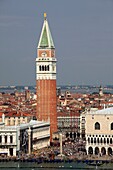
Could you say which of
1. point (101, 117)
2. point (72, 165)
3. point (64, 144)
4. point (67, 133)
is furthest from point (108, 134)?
point (67, 133)

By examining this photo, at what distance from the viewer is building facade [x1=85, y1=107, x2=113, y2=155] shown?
122 feet

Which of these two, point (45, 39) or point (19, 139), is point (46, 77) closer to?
point (45, 39)

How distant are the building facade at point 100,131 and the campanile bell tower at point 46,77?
21.0 ft

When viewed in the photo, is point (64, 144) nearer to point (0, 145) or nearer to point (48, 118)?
point (48, 118)

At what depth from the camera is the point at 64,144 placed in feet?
142

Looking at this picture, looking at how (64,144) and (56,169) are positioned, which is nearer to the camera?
(56,169)

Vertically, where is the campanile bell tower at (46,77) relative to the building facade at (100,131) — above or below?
above

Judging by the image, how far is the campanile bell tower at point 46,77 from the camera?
43625 millimetres

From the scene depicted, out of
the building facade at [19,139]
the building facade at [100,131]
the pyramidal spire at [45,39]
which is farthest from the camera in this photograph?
the pyramidal spire at [45,39]

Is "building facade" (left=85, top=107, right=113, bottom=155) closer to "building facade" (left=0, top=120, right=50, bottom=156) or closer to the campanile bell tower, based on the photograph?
"building facade" (left=0, top=120, right=50, bottom=156)

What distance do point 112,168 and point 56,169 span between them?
216 cm

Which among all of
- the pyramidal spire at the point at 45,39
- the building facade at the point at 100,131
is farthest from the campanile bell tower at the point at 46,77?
the building facade at the point at 100,131

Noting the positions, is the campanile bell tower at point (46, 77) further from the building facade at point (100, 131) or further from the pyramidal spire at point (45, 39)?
the building facade at point (100, 131)

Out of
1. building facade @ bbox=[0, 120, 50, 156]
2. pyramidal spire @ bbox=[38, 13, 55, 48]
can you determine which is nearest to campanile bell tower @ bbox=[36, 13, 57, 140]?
pyramidal spire @ bbox=[38, 13, 55, 48]
